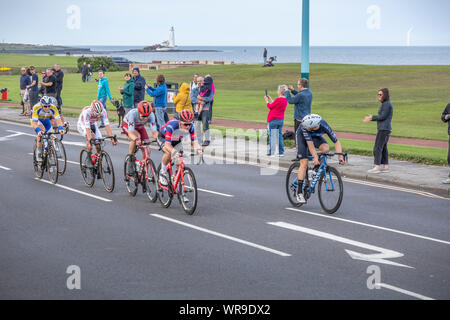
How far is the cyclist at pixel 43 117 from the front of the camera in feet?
47.1

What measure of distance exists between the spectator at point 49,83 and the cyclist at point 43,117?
42.2ft

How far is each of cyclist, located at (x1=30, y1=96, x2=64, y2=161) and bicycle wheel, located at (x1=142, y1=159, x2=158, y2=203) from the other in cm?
294

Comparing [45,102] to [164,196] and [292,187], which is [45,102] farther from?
[292,187]

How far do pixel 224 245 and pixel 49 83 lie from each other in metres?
20.0

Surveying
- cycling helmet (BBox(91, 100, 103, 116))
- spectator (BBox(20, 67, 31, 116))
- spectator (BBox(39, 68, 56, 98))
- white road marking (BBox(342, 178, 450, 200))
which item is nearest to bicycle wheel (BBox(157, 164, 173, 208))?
cycling helmet (BBox(91, 100, 103, 116))

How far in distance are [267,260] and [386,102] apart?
7.57 meters

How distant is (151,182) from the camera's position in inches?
488

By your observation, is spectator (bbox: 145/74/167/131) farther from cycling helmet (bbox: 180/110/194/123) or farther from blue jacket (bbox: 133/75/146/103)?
cycling helmet (bbox: 180/110/194/123)

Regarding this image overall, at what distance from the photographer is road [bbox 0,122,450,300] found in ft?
24.4

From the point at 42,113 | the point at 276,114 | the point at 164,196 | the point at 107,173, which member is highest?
the point at 42,113

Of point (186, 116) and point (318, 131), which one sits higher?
point (186, 116)

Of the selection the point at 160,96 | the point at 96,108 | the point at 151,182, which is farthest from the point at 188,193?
the point at 160,96
